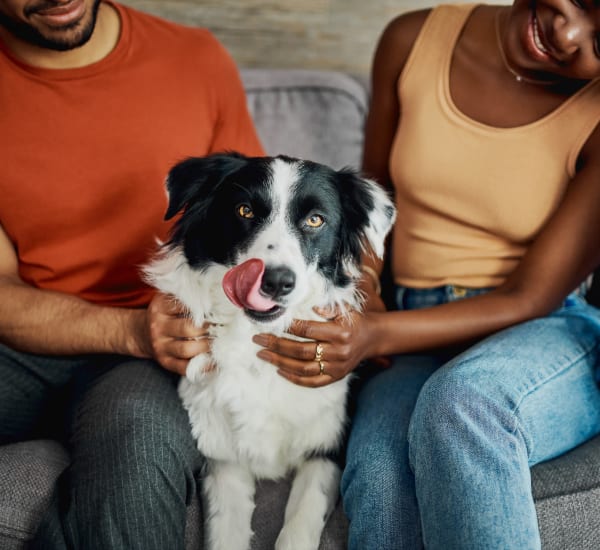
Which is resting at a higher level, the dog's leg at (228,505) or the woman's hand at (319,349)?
the woman's hand at (319,349)

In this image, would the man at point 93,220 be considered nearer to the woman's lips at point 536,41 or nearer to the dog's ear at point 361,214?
the dog's ear at point 361,214

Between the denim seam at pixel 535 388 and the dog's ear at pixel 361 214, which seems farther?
the dog's ear at pixel 361 214

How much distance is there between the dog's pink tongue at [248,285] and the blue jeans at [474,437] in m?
0.43

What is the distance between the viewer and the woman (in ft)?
3.95

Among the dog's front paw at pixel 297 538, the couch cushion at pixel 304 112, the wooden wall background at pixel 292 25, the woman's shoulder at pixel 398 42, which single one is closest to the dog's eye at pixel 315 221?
the woman's shoulder at pixel 398 42

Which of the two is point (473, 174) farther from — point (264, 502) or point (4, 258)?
point (4, 258)

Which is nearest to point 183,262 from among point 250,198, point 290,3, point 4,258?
point 250,198

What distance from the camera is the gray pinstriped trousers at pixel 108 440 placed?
1.20 metres

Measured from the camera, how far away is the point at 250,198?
1.40 meters

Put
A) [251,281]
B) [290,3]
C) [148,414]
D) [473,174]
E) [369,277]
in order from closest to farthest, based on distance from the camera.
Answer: [251,281]
[148,414]
[473,174]
[369,277]
[290,3]

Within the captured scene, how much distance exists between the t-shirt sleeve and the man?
1 cm

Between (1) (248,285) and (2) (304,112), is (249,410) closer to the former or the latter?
(1) (248,285)

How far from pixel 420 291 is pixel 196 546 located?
0.92m

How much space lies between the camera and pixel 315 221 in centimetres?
145
